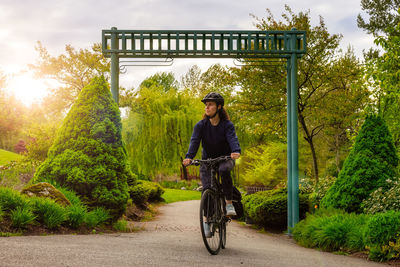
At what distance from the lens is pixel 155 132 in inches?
1007

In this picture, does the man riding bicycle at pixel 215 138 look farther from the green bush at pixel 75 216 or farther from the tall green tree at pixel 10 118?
the tall green tree at pixel 10 118

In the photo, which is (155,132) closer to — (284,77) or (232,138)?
(284,77)

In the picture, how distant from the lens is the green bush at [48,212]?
654 centimetres

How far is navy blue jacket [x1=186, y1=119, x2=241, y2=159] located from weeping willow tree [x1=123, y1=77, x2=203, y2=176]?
19275 millimetres

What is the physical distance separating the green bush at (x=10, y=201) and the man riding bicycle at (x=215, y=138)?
3045 millimetres

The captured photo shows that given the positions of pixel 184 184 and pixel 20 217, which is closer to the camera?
pixel 20 217

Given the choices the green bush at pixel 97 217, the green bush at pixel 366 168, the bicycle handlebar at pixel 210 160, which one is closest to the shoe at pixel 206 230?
the bicycle handlebar at pixel 210 160

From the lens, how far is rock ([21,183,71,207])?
7.19 meters

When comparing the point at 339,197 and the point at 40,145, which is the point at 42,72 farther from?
the point at 339,197

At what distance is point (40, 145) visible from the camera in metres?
19.8

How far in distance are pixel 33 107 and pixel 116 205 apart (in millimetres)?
19708

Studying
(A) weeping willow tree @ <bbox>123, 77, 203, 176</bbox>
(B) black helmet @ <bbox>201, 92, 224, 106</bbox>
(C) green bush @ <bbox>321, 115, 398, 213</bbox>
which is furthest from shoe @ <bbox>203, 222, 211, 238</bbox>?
(A) weeping willow tree @ <bbox>123, 77, 203, 176</bbox>

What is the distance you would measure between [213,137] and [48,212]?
319cm

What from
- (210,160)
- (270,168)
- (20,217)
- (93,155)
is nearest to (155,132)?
(270,168)
